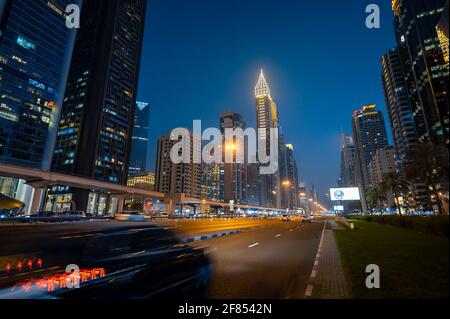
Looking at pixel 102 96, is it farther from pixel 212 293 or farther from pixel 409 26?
pixel 409 26

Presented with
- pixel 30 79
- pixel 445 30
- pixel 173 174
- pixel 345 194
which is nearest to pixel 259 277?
pixel 445 30

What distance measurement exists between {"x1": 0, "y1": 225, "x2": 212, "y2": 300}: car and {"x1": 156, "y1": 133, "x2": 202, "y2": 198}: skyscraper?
169m

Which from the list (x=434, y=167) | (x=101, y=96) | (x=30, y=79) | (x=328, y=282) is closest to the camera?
(x=434, y=167)

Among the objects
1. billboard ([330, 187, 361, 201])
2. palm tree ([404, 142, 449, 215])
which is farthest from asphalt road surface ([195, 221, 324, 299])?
billboard ([330, 187, 361, 201])

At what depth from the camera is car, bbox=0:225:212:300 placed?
5469mm

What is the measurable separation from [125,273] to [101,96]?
126m

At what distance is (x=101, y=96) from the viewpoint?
373 feet

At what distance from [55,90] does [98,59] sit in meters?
29.3

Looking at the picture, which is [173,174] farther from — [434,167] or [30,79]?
[434,167]

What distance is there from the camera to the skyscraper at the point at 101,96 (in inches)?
4345

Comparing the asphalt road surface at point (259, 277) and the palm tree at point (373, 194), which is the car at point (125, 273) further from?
the palm tree at point (373, 194)

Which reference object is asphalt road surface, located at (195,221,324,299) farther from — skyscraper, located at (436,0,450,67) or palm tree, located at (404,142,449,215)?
skyscraper, located at (436,0,450,67)
